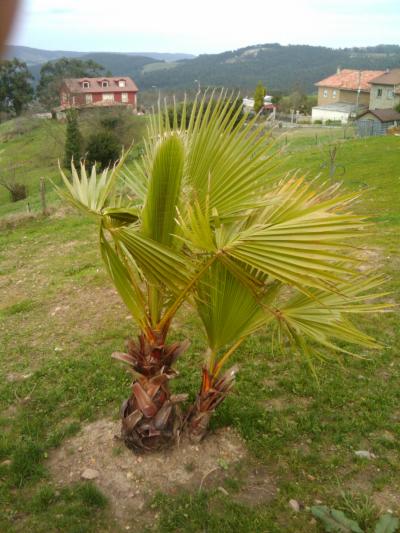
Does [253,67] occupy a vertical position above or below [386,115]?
above

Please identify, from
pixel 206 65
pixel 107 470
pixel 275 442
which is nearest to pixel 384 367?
pixel 275 442

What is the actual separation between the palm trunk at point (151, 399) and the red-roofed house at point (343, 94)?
5080 cm

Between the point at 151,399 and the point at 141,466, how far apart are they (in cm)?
50

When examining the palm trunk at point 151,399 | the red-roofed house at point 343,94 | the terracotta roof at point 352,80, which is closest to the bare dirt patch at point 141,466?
the palm trunk at point 151,399

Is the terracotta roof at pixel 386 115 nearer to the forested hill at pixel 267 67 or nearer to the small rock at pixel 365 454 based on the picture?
the small rock at pixel 365 454

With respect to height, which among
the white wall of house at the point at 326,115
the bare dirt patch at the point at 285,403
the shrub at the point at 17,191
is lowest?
the shrub at the point at 17,191

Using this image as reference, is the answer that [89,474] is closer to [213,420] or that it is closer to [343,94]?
[213,420]

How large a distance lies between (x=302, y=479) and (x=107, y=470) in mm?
1270

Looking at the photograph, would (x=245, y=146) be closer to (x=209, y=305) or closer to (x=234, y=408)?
(x=209, y=305)

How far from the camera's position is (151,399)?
311cm

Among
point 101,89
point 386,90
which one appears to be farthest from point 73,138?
point 386,90

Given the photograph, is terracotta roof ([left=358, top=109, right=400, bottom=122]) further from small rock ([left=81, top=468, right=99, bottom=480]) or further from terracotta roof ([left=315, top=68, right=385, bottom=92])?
small rock ([left=81, top=468, right=99, bottom=480])

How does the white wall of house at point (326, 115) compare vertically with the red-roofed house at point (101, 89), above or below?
below

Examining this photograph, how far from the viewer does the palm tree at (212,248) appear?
2258mm
